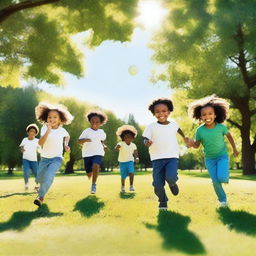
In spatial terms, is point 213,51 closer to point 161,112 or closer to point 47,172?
point 161,112

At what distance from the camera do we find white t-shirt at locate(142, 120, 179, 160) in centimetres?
660

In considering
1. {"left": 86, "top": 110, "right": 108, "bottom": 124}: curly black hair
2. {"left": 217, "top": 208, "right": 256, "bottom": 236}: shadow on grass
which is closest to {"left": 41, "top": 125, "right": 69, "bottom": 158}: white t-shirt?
{"left": 86, "top": 110, "right": 108, "bottom": 124}: curly black hair

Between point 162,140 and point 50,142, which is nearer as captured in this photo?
point 162,140

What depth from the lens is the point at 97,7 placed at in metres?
10.3

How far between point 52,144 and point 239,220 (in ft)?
12.4

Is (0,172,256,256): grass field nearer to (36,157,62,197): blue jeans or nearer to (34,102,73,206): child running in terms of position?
(36,157,62,197): blue jeans

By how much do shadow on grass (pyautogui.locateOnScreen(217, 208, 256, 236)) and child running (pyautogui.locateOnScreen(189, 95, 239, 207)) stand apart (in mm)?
631

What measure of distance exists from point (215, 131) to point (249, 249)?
3547mm

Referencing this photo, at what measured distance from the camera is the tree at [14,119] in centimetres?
4109

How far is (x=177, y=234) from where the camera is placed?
4316mm

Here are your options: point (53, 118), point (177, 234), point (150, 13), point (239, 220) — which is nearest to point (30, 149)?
point (53, 118)

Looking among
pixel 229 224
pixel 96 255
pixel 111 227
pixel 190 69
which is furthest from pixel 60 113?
pixel 190 69

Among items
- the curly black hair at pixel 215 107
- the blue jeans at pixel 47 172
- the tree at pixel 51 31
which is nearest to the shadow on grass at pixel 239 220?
the curly black hair at pixel 215 107

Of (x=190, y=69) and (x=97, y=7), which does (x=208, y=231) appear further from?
(x=190, y=69)
